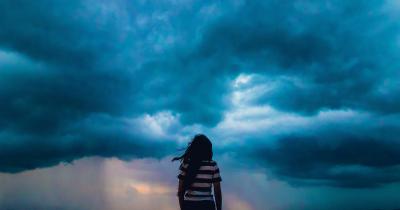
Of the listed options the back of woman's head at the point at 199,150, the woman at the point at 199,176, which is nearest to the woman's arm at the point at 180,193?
the woman at the point at 199,176

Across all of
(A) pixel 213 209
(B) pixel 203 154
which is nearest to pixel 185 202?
(A) pixel 213 209

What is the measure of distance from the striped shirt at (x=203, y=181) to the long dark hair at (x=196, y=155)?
8cm

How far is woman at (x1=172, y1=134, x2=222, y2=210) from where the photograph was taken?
6.74 meters

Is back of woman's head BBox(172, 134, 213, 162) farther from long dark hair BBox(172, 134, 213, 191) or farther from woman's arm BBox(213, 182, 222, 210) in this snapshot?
woman's arm BBox(213, 182, 222, 210)

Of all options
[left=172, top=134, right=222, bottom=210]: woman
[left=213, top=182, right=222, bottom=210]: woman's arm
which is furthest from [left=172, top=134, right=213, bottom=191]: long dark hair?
[left=213, top=182, right=222, bottom=210]: woman's arm

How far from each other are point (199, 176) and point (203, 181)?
0.14 metres

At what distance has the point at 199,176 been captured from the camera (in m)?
6.74

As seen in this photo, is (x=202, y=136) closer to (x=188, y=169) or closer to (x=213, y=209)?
(x=188, y=169)

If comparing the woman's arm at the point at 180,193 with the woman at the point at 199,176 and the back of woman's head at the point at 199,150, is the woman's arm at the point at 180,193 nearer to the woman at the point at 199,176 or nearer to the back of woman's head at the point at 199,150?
the woman at the point at 199,176

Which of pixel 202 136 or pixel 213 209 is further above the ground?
A: pixel 202 136

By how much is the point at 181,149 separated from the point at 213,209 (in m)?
1.47

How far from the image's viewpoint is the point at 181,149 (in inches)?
282

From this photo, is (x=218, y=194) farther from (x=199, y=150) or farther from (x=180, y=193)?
(x=199, y=150)

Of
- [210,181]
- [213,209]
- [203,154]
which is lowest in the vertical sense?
[213,209]
